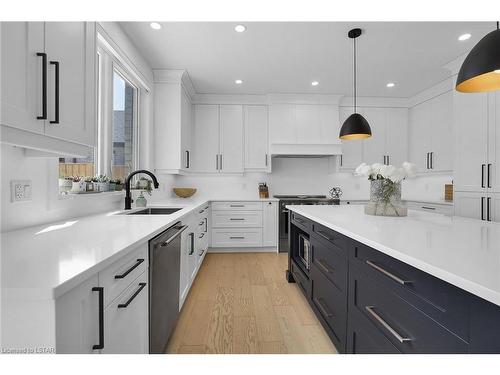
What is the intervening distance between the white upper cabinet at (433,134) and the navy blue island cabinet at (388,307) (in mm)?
3182

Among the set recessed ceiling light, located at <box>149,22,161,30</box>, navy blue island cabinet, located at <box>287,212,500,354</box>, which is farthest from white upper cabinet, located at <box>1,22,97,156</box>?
navy blue island cabinet, located at <box>287,212,500,354</box>

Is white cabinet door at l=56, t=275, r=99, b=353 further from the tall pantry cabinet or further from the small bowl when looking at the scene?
the tall pantry cabinet

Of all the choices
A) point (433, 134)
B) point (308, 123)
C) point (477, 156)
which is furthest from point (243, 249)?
point (433, 134)

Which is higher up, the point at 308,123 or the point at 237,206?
the point at 308,123

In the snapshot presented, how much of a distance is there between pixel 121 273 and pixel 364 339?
116cm


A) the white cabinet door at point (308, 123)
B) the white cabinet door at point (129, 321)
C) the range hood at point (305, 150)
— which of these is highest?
the white cabinet door at point (308, 123)

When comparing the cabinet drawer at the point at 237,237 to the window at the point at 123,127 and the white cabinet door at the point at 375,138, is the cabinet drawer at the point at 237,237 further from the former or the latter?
the white cabinet door at the point at 375,138

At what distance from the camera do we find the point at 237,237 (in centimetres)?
395

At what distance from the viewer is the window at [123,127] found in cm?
249

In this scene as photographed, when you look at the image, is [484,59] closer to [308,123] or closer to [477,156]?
[477,156]

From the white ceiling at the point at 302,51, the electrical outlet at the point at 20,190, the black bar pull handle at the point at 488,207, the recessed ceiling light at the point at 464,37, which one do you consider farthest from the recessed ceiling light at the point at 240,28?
the black bar pull handle at the point at 488,207

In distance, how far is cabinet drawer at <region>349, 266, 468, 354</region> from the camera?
78 cm
